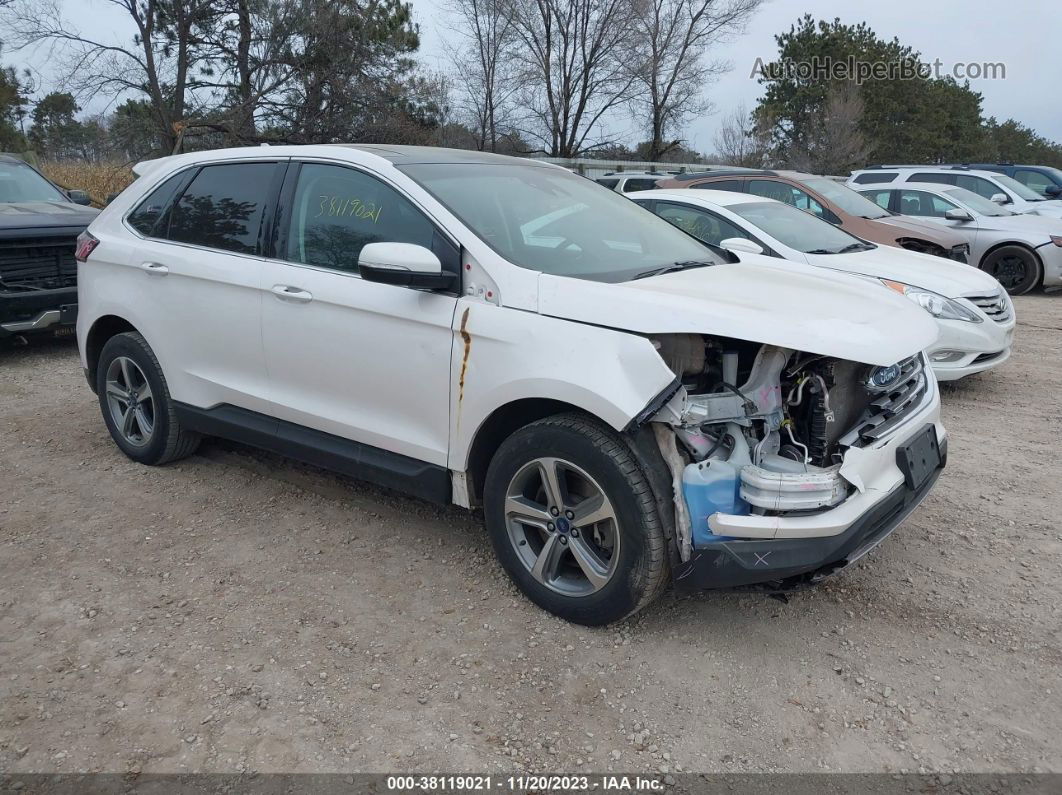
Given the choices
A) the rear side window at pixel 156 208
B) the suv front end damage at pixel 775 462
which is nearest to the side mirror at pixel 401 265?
the suv front end damage at pixel 775 462

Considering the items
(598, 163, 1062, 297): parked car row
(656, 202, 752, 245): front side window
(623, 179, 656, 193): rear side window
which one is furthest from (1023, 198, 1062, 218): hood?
(656, 202, 752, 245): front side window

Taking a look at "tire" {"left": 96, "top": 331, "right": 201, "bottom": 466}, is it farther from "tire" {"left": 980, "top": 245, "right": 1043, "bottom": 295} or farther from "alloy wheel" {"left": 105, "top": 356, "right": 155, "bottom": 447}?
"tire" {"left": 980, "top": 245, "right": 1043, "bottom": 295}

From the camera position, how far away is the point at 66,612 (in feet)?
10.9

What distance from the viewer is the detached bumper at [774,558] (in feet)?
9.10

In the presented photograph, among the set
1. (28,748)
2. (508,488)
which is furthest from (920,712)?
(28,748)

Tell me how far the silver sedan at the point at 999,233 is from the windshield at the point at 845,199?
5.41ft

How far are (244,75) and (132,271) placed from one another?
19049 mm

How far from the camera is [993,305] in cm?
652

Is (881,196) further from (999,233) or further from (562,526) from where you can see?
(562,526)

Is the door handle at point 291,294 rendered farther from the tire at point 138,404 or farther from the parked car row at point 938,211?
the parked car row at point 938,211

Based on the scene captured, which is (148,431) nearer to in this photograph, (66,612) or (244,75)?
(66,612)

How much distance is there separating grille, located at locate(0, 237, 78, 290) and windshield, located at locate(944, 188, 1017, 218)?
11.2 metres

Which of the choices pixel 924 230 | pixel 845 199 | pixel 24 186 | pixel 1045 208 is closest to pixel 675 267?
pixel 845 199

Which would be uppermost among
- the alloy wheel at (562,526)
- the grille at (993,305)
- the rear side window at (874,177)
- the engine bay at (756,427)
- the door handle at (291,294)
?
the rear side window at (874,177)
